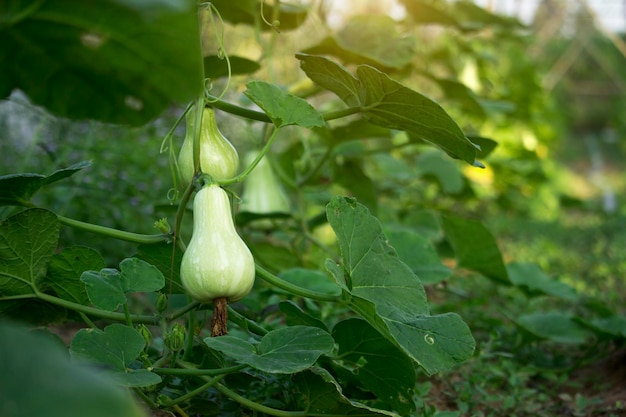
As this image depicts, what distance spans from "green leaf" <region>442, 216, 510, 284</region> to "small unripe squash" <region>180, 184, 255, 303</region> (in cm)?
100

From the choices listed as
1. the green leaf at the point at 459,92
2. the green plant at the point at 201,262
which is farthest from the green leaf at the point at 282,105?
the green leaf at the point at 459,92

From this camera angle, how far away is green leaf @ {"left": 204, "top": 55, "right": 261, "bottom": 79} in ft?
4.52

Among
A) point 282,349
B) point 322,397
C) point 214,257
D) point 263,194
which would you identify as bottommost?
point 263,194

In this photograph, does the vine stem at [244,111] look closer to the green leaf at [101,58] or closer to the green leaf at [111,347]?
the green leaf at [101,58]

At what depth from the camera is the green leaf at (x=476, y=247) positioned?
192 cm

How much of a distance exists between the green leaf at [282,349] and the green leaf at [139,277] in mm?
124

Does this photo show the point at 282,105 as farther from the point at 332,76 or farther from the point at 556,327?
the point at 556,327

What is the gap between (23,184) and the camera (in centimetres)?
114

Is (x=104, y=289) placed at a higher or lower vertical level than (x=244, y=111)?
lower

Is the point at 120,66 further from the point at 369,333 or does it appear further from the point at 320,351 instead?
the point at 369,333

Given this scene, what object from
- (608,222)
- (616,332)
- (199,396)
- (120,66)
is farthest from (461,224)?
(608,222)

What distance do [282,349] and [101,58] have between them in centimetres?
47

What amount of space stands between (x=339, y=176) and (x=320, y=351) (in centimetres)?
142

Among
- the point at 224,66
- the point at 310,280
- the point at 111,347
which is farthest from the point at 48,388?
the point at 310,280
